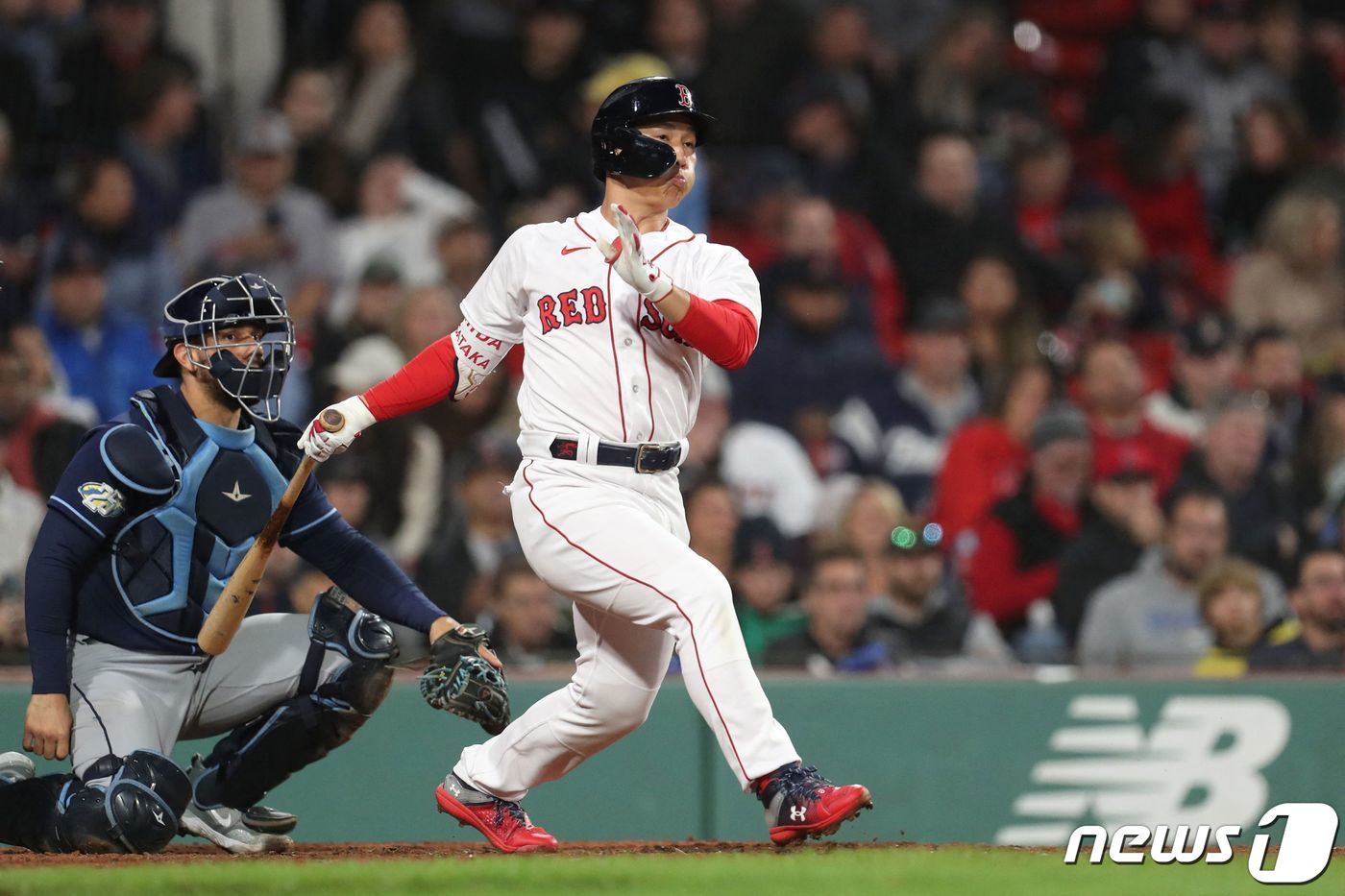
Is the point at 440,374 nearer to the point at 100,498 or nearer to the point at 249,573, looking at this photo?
the point at 249,573

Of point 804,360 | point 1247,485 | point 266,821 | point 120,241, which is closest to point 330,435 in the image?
point 266,821

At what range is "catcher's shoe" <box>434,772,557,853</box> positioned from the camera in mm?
5062

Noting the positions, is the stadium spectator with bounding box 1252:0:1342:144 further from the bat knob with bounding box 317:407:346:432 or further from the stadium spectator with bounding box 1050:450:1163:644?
the bat knob with bounding box 317:407:346:432

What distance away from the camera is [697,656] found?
4559 mm

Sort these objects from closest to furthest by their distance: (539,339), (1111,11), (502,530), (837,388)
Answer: (539,339), (502,530), (837,388), (1111,11)

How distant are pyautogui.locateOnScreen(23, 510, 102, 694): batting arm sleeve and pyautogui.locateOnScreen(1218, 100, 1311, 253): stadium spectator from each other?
788 cm

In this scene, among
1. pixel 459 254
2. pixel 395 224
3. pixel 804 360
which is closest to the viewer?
pixel 459 254

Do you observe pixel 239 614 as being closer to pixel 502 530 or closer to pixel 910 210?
pixel 502 530

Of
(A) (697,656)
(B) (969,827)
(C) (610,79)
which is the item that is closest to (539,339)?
(A) (697,656)

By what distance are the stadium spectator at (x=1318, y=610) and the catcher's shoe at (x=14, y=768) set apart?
4262mm

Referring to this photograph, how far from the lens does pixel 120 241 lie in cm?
896

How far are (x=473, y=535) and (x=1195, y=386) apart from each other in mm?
3818

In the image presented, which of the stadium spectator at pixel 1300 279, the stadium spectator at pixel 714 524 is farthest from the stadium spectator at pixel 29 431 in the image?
the stadium spectator at pixel 1300 279

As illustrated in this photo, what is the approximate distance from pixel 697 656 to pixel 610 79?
582 centimetres
